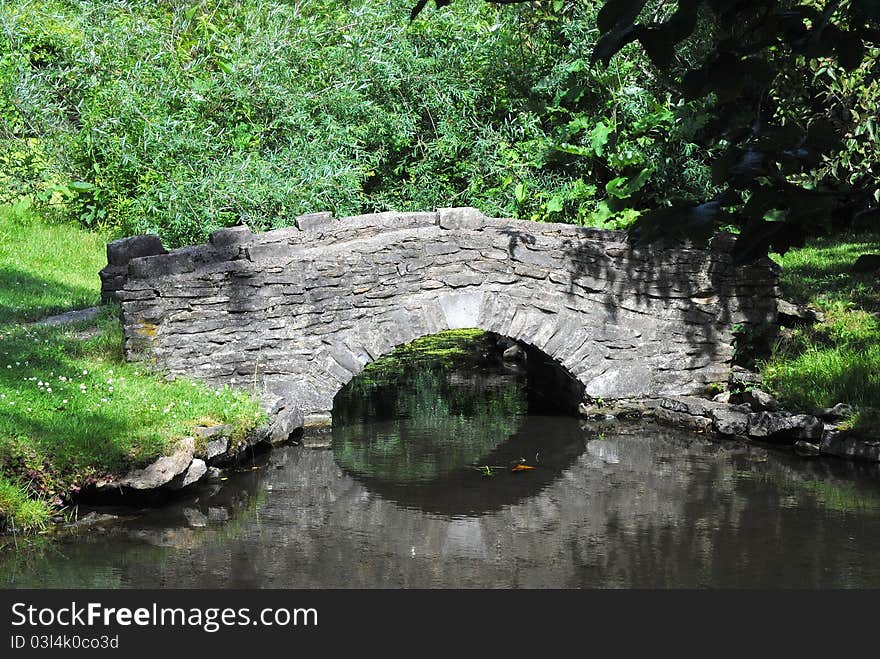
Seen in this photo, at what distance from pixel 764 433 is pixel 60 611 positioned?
608cm

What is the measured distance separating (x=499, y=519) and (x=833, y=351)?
396 centimetres

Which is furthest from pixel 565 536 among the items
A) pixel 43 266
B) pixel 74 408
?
pixel 43 266

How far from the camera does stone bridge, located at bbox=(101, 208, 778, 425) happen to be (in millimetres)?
8594

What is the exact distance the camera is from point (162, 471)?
23.0 ft

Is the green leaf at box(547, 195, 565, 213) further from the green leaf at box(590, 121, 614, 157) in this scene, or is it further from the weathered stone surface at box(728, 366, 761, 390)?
the weathered stone surface at box(728, 366, 761, 390)

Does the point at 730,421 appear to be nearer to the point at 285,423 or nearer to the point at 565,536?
the point at 565,536

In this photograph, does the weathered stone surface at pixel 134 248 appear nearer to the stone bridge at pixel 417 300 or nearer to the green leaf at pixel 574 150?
the stone bridge at pixel 417 300

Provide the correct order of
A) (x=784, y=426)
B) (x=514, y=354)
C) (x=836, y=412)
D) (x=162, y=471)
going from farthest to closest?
1. (x=514, y=354)
2. (x=784, y=426)
3. (x=836, y=412)
4. (x=162, y=471)

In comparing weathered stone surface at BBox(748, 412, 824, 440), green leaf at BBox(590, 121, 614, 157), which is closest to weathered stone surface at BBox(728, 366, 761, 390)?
weathered stone surface at BBox(748, 412, 824, 440)

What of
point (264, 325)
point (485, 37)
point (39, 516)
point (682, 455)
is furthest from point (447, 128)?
point (39, 516)

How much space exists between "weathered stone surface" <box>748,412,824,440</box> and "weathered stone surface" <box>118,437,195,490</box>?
4.74 meters

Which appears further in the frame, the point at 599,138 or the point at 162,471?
the point at 599,138

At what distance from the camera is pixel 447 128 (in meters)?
12.0

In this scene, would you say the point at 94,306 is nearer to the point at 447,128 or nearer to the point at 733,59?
the point at 447,128
